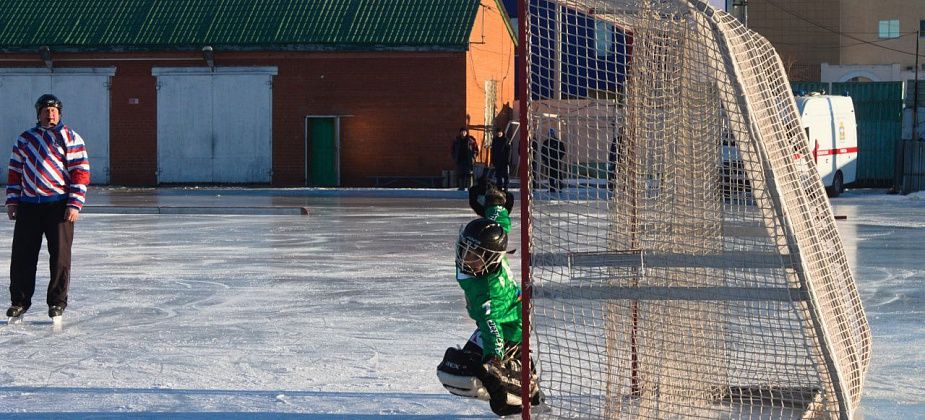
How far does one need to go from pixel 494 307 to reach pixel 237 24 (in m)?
31.6

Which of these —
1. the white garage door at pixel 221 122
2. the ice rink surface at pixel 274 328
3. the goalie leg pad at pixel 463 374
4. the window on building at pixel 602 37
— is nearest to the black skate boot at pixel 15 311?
the ice rink surface at pixel 274 328

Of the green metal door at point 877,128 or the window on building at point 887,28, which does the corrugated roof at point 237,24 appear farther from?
the window on building at point 887,28

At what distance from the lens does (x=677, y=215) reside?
6.34 meters

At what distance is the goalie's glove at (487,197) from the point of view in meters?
6.71

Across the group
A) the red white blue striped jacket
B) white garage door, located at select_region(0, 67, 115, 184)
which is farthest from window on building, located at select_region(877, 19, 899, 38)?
the red white blue striped jacket

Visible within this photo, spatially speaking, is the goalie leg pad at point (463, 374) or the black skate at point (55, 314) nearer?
the goalie leg pad at point (463, 374)

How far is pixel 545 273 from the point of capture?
606 centimetres

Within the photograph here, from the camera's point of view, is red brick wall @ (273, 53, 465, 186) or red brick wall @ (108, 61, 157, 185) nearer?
red brick wall @ (273, 53, 465, 186)

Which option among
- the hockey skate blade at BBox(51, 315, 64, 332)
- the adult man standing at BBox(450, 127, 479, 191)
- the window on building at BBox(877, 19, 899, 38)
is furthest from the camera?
the window on building at BBox(877, 19, 899, 38)

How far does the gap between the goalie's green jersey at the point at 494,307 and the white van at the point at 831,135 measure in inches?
844

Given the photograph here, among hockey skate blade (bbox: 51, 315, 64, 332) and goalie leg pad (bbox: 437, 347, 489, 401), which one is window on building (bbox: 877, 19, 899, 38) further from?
goalie leg pad (bbox: 437, 347, 489, 401)

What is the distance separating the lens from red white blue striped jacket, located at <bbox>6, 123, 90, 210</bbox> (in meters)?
9.45

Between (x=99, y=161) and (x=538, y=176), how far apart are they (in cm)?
3323

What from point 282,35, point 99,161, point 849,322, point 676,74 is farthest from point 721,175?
point 99,161
